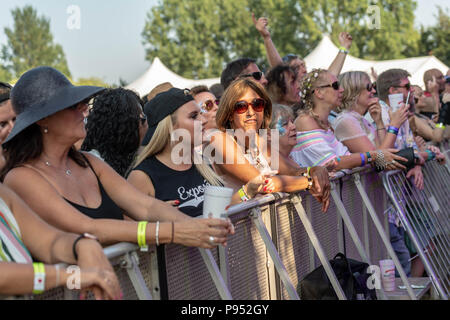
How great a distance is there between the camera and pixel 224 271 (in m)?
3.11

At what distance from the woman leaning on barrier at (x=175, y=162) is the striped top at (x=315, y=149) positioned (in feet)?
4.05

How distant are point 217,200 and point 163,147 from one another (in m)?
1.13

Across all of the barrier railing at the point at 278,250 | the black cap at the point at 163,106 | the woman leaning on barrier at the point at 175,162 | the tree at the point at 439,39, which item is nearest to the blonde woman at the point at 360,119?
the barrier railing at the point at 278,250

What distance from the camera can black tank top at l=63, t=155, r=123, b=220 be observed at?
264cm

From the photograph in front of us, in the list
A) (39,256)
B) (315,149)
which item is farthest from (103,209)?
(315,149)

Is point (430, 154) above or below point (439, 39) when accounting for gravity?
below

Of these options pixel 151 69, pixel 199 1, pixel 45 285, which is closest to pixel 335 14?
pixel 199 1

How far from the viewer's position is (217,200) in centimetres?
248

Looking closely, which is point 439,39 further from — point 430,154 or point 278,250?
point 278,250

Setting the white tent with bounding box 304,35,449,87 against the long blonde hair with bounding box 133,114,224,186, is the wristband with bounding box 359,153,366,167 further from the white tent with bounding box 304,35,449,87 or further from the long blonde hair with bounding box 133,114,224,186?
the white tent with bounding box 304,35,449,87

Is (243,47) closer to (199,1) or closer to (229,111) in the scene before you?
(199,1)

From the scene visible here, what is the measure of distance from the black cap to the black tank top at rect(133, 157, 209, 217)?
0.28 metres

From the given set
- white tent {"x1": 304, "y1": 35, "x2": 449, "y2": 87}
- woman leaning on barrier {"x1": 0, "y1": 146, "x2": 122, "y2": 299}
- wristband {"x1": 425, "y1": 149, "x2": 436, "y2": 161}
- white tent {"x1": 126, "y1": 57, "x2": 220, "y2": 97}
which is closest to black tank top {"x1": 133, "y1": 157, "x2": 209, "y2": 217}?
woman leaning on barrier {"x1": 0, "y1": 146, "x2": 122, "y2": 299}

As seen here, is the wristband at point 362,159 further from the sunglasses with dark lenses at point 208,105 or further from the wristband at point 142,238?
the wristband at point 142,238
